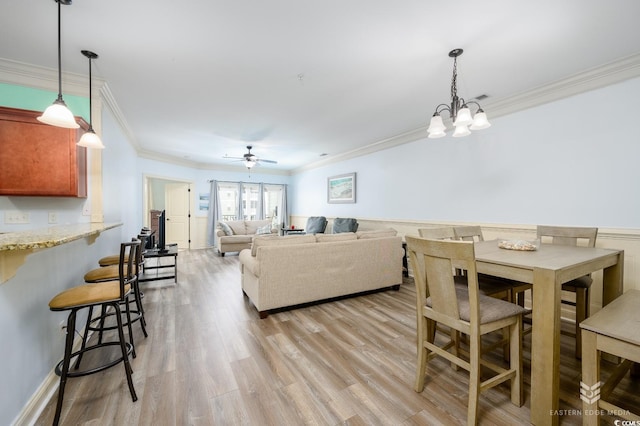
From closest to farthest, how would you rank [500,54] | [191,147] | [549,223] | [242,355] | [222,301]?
[242,355] → [500,54] → [549,223] → [222,301] → [191,147]

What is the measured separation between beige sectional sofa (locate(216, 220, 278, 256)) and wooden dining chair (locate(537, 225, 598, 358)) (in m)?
5.64

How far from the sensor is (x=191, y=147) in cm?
555

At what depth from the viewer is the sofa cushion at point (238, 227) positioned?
696cm

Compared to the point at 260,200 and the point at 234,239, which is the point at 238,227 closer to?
the point at 234,239

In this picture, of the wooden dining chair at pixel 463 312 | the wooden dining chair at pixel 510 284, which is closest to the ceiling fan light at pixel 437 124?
the wooden dining chair at pixel 510 284

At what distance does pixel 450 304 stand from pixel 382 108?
2.81m

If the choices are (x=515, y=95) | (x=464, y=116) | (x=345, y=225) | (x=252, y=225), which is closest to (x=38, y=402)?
(x=464, y=116)

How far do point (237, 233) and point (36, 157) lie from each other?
490cm

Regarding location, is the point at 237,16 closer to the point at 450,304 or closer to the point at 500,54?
the point at 500,54

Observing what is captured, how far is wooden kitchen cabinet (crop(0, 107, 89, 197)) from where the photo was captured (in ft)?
6.87

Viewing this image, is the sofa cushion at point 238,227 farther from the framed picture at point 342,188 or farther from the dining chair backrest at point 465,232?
the dining chair backrest at point 465,232

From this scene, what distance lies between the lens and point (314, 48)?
2.16 meters

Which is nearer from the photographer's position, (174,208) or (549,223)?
(549,223)

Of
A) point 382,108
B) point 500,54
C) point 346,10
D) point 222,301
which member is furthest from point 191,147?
point 500,54
